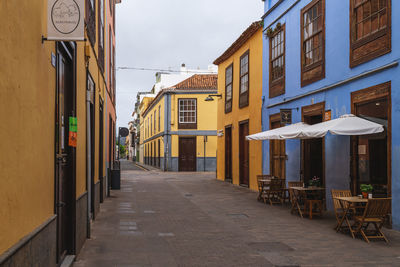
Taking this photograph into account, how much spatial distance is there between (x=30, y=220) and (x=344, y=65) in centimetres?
965

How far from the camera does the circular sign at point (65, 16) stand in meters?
4.32

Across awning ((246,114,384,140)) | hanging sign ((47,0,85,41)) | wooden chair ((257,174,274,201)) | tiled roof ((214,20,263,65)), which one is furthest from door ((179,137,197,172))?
hanging sign ((47,0,85,41))

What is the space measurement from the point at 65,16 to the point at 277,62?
43.0 ft

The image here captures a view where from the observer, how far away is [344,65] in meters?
11.5

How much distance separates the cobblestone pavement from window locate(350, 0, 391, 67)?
3.98 m

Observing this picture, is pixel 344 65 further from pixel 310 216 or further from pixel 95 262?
pixel 95 262

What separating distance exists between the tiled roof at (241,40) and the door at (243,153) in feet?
12.4

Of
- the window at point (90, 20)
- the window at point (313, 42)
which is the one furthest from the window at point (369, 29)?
the window at point (90, 20)

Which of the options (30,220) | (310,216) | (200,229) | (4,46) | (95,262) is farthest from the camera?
(310,216)

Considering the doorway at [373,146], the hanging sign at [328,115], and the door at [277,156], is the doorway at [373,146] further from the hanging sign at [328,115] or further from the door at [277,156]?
the door at [277,156]

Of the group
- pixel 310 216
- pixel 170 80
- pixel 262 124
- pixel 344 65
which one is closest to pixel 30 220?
pixel 310 216

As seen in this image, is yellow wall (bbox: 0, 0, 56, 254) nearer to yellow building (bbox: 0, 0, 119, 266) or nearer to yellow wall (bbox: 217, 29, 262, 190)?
yellow building (bbox: 0, 0, 119, 266)

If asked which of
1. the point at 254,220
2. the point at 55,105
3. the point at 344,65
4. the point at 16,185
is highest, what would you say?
the point at 344,65

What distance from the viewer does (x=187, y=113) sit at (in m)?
37.5
